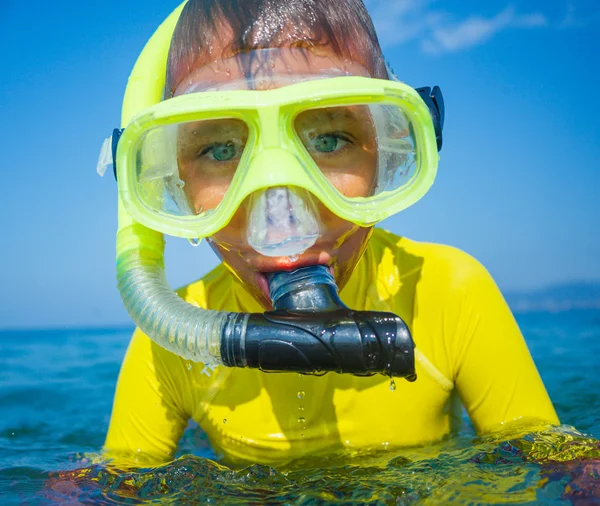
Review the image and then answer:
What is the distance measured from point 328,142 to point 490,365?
1.01 meters

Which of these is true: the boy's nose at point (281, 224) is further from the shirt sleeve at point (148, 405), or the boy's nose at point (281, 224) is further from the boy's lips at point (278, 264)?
the shirt sleeve at point (148, 405)

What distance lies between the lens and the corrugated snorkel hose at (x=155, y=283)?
1.74m

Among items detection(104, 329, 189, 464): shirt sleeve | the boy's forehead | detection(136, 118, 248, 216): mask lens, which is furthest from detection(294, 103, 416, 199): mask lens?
detection(104, 329, 189, 464): shirt sleeve

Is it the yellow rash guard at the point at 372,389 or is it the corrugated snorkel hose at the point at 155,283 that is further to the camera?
the yellow rash guard at the point at 372,389

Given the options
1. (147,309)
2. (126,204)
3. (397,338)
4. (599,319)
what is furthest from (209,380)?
(599,319)

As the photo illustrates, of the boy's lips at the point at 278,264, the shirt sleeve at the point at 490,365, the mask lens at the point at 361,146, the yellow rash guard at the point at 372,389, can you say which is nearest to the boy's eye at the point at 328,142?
the mask lens at the point at 361,146

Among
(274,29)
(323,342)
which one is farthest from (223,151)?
(323,342)

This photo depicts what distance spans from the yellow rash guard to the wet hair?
2.72 feet

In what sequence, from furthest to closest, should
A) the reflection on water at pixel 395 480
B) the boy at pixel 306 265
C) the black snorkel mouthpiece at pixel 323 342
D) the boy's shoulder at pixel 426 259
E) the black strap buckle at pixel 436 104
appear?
the boy's shoulder at pixel 426 259, the black strap buckle at pixel 436 104, the boy at pixel 306 265, the reflection on water at pixel 395 480, the black snorkel mouthpiece at pixel 323 342

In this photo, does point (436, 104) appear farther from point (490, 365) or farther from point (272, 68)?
point (490, 365)

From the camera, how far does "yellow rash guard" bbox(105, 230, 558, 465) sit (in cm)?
230

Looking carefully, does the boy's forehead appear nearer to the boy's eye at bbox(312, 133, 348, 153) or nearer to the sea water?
the boy's eye at bbox(312, 133, 348, 153)

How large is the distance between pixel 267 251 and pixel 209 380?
92 centimetres

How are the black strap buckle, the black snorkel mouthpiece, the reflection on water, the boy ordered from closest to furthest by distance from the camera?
the black snorkel mouthpiece, the reflection on water, the boy, the black strap buckle
